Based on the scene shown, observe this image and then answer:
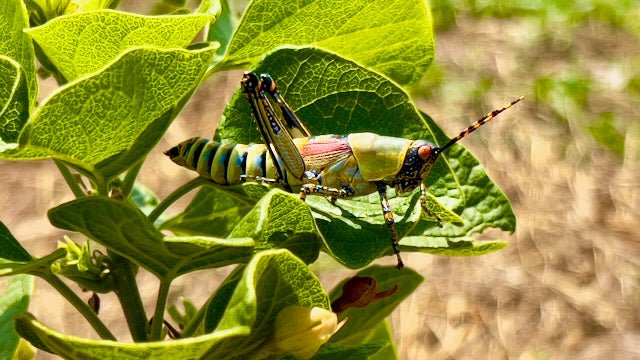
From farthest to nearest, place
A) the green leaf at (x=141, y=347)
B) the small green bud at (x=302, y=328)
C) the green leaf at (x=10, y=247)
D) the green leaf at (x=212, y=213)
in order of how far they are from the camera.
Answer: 1. the green leaf at (x=212, y=213)
2. the green leaf at (x=10, y=247)
3. the small green bud at (x=302, y=328)
4. the green leaf at (x=141, y=347)

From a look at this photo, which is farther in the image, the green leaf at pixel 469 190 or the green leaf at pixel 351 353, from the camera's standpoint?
the green leaf at pixel 469 190

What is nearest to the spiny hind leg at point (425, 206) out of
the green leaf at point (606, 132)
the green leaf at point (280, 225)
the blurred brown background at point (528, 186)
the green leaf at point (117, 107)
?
the green leaf at point (280, 225)

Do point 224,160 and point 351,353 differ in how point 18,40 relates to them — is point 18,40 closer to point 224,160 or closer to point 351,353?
point 224,160

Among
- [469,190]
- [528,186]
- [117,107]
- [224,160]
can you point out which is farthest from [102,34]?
[528,186]

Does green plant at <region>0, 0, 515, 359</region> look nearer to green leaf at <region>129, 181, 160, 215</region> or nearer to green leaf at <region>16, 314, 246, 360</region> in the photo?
green leaf at <region>16, 314, 246, 360</region>

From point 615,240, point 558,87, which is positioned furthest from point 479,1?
point 615,240

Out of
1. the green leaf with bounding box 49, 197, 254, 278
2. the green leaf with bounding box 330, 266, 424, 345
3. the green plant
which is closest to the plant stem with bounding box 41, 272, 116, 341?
the green plant

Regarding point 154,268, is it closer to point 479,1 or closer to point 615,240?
point 615,240

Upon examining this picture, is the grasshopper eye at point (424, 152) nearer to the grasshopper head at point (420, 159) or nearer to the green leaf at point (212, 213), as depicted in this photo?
the grasshopper head at point (420, 159)
